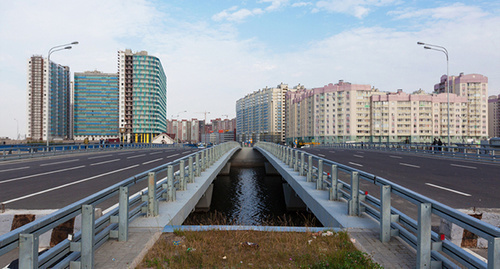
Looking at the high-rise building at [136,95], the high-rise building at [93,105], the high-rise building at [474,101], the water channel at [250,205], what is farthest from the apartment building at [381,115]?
the high-rise building at [93,105]

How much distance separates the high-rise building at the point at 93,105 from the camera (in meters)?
164

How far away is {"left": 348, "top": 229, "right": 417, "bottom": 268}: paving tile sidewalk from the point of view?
4.04m

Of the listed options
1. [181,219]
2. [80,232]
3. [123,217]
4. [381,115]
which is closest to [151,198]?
[181,219]

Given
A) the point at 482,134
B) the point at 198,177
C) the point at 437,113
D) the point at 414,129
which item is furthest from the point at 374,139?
the point at 198,177

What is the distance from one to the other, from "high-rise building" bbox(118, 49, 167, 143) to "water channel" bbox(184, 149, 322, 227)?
108 metres

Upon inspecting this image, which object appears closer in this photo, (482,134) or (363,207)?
(363,207)

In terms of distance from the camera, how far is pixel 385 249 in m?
4.53

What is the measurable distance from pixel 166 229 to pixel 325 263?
3036mm

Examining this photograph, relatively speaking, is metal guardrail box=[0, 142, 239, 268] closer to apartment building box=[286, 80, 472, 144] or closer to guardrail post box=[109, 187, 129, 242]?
guardrail post box=[109, 187, 129, 242]

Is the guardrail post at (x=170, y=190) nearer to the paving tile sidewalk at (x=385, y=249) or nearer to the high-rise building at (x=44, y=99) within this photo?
the paving tile sidewalk at (x=385, y=249)

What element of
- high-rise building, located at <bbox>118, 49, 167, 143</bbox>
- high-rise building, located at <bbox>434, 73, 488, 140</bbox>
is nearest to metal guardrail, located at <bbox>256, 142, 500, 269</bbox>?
high-rise building, located at <bbox>118, 49, 167, 143</bbox>

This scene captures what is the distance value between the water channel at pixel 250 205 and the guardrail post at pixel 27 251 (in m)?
8.34

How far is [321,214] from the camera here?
283 inches

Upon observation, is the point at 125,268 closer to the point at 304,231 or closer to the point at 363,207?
the point at 304,231
